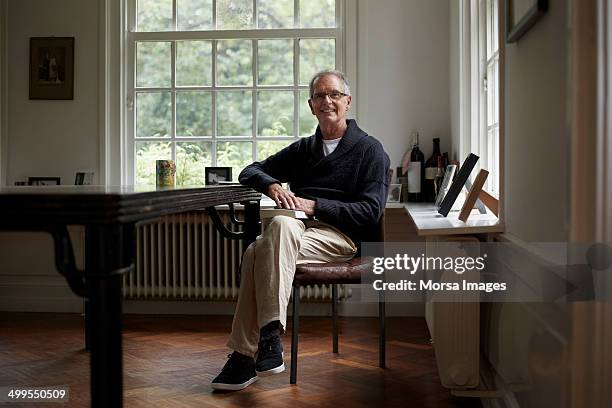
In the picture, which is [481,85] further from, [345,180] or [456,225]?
[456,225]

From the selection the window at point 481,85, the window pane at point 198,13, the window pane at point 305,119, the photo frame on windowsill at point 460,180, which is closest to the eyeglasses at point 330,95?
the window at point 481,85

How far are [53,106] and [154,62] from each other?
0.73 meters

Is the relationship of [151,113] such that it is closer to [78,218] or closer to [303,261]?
[303,261]

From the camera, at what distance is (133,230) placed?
54.3 inches

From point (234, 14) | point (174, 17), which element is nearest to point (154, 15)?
point (174, 17)

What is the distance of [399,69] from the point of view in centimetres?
448

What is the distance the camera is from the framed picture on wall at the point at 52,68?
4684 millimetres

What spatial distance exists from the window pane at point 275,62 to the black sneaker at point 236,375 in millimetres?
2257

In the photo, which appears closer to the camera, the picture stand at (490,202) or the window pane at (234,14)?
the picture stand at (490,202)

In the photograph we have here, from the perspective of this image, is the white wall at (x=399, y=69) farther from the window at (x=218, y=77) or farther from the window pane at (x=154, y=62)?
the window pane at (x=154, y=62)

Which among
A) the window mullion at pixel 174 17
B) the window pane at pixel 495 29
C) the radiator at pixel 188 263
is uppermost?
the window mullion at pixel 174 17

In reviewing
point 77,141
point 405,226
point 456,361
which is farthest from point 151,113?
point 456,361

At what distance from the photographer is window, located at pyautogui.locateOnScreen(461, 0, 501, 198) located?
122 inches

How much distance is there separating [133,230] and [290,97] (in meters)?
3.32
